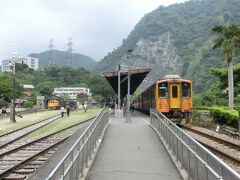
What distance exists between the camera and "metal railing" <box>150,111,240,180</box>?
708 cm

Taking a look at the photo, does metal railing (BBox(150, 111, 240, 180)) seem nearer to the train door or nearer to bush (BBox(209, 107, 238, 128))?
the train door

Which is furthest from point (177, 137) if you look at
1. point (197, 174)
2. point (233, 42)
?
point (233, 42)

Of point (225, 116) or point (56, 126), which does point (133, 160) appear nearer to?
point (225, 116)

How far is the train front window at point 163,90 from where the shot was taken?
3080cm

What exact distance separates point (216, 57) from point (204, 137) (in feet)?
293

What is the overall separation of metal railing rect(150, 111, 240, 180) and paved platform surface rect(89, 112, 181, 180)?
48cm

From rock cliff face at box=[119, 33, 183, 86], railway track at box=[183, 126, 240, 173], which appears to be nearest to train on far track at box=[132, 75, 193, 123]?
railway track at box=[183, 126, 240, 173]

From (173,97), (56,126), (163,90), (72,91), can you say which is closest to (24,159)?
(163,90)

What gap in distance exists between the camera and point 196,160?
376 inches

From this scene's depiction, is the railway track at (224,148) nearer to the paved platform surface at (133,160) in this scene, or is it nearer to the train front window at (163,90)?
the paved platform surface at (133,160)

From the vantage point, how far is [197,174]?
9234 mm

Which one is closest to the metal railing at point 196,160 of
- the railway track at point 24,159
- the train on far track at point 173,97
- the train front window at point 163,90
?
the railway track at point 24,159

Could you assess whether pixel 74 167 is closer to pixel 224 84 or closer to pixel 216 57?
pixel 224 84

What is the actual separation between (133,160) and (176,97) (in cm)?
1684
